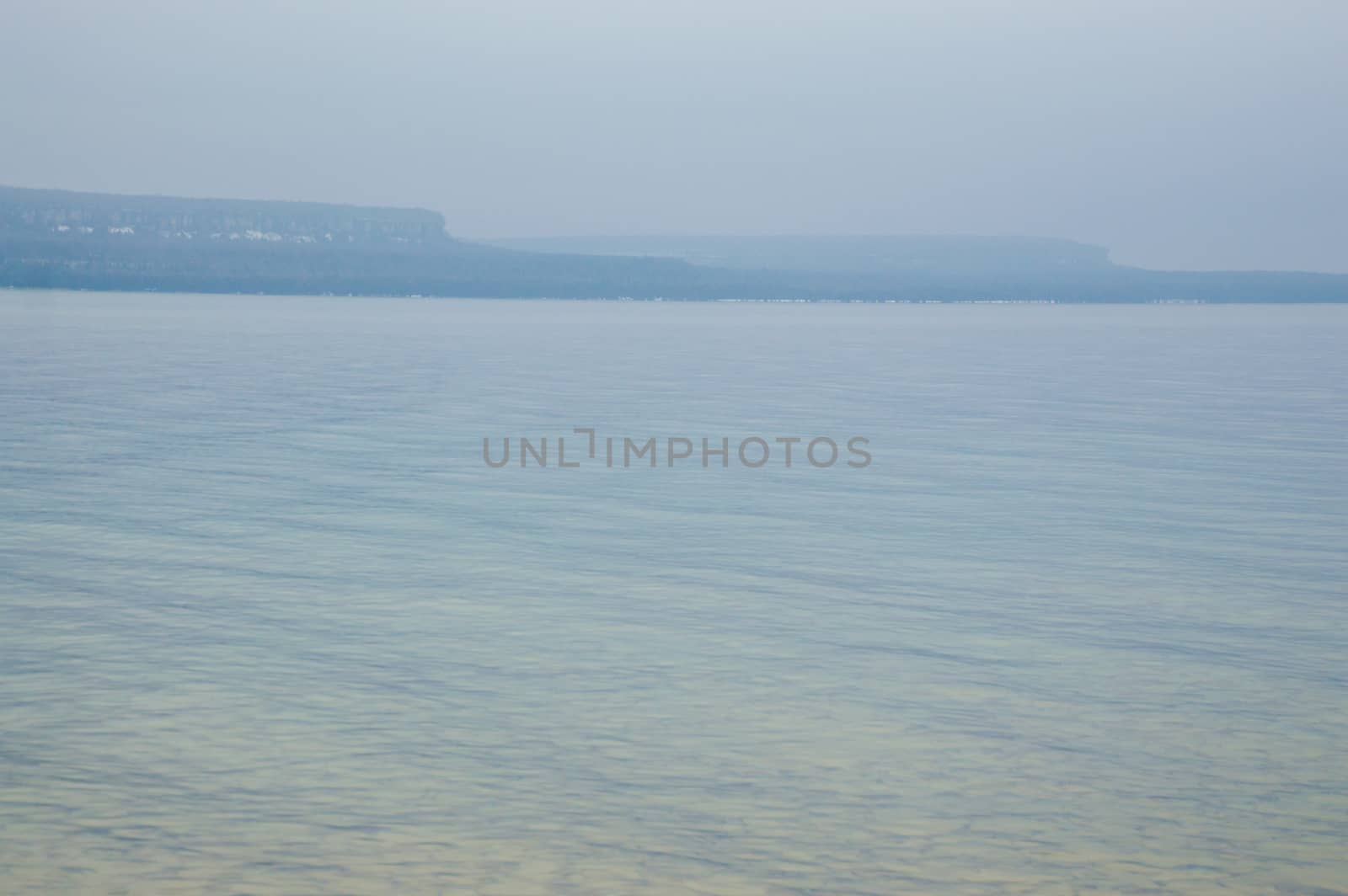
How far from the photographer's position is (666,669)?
7.69 meters

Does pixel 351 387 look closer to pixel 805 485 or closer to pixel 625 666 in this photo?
pixel 805 485

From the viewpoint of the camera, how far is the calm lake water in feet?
17.3

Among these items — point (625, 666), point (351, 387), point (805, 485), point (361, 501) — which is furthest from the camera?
point (351, 387)

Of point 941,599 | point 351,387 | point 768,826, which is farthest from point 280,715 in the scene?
point 351,387

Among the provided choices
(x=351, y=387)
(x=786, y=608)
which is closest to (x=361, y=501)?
(x=786, y=608)

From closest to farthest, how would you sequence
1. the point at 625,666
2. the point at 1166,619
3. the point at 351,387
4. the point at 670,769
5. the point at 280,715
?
the point at 670,769 < the point at 280,715 < the point at 625,666 < the point at 1166,619 < the point at 351,387

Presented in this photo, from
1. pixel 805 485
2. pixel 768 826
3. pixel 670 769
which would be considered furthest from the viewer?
pixel 805 485

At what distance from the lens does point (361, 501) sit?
1355 centimetres

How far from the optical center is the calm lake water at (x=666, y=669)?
5.26 meters

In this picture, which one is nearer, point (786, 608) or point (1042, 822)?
point (1042, 822)

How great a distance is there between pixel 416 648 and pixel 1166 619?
4.38 metres

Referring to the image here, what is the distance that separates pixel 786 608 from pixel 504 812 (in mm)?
3970

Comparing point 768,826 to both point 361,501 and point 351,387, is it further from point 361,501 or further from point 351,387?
point 351,387

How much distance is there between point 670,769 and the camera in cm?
607
